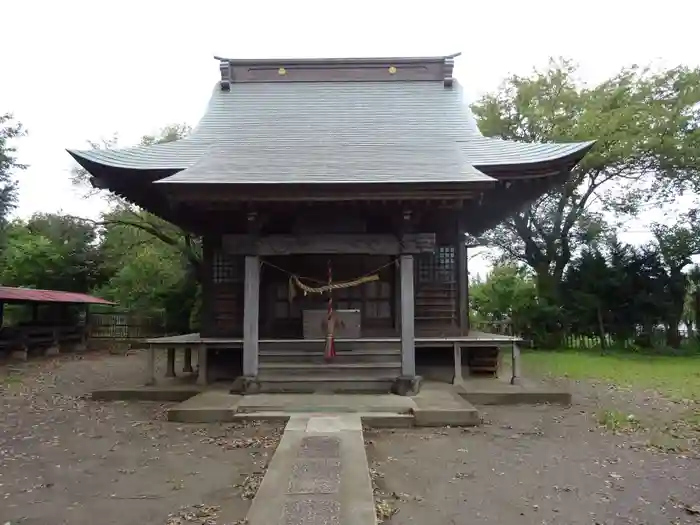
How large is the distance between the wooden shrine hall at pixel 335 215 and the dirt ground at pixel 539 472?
1997mm

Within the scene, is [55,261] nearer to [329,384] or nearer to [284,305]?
[284,305]

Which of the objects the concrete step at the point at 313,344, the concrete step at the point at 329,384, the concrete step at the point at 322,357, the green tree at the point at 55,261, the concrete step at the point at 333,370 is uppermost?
the green tree at the point at 55,261

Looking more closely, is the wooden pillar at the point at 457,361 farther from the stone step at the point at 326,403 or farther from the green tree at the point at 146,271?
the green tree at the point at 146,271

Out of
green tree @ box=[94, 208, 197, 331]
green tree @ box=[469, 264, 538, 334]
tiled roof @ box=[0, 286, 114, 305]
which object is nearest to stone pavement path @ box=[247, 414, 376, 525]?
tiled roof @ box=[0, 286, 114, 305]

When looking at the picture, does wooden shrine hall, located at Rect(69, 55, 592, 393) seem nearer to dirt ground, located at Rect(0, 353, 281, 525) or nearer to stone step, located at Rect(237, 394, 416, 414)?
stone step, located at Rect(237, 394, 416, 414)

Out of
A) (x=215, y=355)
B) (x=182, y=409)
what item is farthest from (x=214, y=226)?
(x=182, y=409)

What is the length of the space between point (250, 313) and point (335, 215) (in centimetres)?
234

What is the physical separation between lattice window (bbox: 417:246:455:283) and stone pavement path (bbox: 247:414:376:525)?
4812 millimetres

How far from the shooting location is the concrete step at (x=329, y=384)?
26.6ft

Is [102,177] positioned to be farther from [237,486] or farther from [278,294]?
[237,486]

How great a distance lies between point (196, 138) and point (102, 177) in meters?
2.23

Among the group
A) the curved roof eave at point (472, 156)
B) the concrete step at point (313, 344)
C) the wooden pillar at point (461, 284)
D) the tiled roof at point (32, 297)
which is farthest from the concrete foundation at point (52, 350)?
the wooden pillar at point (461, 284)

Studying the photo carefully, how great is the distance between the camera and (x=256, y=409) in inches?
276

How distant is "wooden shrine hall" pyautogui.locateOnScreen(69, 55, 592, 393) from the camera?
7871 mm
